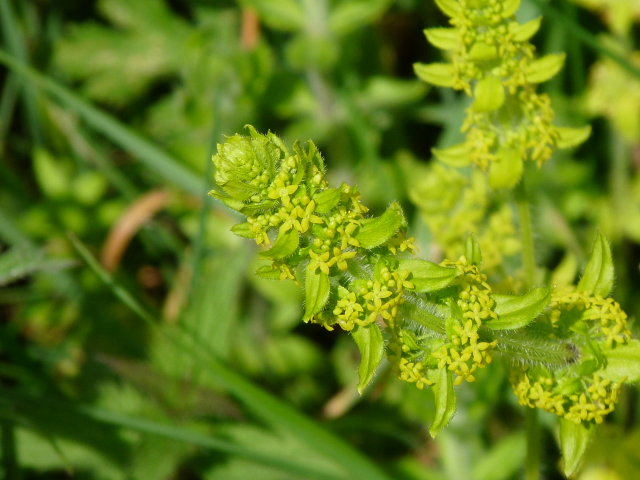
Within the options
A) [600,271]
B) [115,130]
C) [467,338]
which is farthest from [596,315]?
[115,130]

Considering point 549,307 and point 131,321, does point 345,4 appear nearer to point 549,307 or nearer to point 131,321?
point 131,321

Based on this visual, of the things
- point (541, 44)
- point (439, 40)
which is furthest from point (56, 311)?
point (541, 44)

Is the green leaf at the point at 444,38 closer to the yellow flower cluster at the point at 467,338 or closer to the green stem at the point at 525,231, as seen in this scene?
the green stem at the point at 525,231

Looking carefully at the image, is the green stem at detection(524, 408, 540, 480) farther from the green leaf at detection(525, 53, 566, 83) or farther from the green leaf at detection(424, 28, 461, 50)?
the green leaf at detection(424, 28, 461, 50)

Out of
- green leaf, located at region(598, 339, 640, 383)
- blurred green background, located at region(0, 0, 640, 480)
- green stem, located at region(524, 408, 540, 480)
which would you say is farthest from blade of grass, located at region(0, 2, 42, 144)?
green leaf, located at region(598, 339, 640, 383)

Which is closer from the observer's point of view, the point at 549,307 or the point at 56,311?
the point at 549,307
